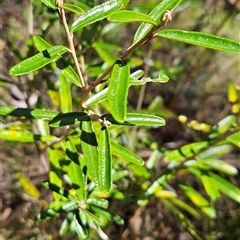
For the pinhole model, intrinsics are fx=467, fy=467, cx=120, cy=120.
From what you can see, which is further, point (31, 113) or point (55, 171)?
point (55, 171)

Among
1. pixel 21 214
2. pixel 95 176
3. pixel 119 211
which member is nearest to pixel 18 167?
pixel 21 214

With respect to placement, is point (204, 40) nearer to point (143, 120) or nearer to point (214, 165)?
point (143, 120)

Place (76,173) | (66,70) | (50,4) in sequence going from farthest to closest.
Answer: (76,173), (66,70), (50,4)

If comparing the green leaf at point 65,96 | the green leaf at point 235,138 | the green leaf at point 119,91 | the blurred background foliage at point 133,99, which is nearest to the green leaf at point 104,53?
the blurred background foliage at point 133,99

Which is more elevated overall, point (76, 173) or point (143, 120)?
point (143, 120)

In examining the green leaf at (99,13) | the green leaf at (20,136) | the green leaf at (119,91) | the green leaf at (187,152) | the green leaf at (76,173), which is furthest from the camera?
the green leaf at (187,152)

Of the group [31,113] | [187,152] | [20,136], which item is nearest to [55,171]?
[20,136]

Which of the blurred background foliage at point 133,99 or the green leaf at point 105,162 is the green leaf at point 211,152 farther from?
the green leaf at point 105,162
